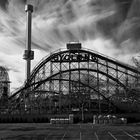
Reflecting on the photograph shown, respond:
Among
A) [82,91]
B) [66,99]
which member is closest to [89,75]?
[82,91]

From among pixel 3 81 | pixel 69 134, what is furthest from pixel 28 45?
pixel 69 134

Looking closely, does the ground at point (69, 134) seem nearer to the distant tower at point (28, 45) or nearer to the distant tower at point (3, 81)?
the distant tower at point (3, 81)

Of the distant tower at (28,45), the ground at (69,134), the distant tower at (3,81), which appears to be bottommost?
the ground at (69,134)

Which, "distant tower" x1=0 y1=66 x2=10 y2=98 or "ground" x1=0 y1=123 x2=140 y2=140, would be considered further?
"distant tower" x1=0 y1=66 x2=10 y2=98

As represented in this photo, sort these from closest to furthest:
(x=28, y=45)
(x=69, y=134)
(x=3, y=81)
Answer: (x=69, y=134), (x=3, y=81), (x=28, y=45)

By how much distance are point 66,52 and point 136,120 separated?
55.9 feet

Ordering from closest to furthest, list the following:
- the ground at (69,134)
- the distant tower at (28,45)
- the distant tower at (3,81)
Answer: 1. the ground at (69,134)
2. the distant tower at (3,81)
3. the distant tower at (28,45)

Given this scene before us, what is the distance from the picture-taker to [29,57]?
6694 cm

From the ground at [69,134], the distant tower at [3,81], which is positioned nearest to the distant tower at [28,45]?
the distant tower at [3,81]

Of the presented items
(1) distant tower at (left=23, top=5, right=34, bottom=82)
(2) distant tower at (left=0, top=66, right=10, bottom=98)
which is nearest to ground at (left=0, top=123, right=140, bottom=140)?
(2) distant tower at (left=0, top=66, right=10, bottom=98)

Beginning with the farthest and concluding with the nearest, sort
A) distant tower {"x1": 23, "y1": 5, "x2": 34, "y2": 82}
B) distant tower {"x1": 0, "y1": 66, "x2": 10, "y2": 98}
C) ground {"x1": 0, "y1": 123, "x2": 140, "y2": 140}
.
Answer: distant tower {"x1": 23, "y1": 5, "x2": 34, "y2": 82}, distant tower {"x1": 0, "y1": 66, "x2": 10, "y2": 98}, ground {"x1": 0, "y1": 123, "x2": 140, "y2": 140}

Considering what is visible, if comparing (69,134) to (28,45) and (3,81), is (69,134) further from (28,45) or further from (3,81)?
(28,45)

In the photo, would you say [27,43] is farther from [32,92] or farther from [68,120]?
[68,120]

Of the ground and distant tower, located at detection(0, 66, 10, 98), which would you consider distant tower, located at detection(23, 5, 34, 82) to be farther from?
the ground
